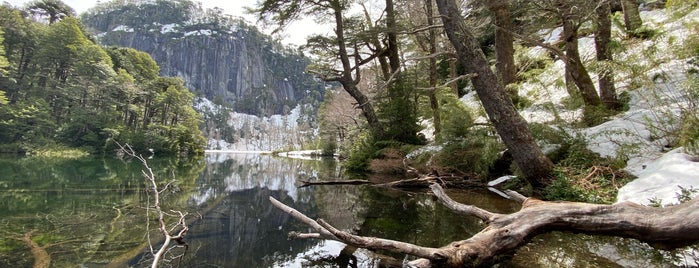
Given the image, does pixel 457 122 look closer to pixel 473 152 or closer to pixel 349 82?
pixel 473 152

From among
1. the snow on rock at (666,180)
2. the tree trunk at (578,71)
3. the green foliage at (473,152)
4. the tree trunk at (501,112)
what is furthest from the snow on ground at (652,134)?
the green foliage at (473,152)

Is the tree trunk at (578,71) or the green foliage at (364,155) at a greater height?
the tree trunk at (578,71)

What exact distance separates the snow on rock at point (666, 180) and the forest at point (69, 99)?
1335 inches

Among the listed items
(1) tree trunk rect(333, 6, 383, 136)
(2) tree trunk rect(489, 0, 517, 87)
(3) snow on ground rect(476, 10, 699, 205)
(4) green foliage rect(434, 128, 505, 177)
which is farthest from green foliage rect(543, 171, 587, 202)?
(1) tree trunk rect(333, 6, 383, 136)

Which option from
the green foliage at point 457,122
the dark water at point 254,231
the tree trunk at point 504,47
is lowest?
the dark water at point 254,231

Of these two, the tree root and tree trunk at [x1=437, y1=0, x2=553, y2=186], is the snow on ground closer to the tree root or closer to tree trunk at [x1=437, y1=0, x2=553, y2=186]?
tree trunk at [x1=437, y1=0, x2=553, y2=186]

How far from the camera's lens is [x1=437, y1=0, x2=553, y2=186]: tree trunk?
4.84 metres

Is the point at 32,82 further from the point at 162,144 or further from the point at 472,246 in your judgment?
the point at 472,246

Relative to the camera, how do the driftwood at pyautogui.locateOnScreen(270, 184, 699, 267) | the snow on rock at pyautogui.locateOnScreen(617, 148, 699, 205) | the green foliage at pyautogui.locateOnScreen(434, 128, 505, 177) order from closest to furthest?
the driftwood at pyautogui.locateOnScreen(270, 184, 699, 267) < the snow on rock at pyautogui.locateOnScreen(617, 148, 699, 205) < the green foliage at pyautogui.locateOnScreen(434, 128, 505, 177)

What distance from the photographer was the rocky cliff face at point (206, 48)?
13900 cm

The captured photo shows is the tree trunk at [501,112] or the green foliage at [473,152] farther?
the green foliage at [473,152]

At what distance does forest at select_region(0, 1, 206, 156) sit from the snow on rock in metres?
33.9

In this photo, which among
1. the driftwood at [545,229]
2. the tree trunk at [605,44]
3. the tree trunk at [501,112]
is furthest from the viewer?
the tree trunk at [605,44]

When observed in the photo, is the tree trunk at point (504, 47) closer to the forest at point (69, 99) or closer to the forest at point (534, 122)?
the forest at point (534, 122)
